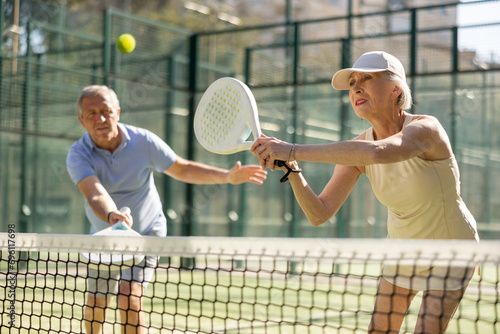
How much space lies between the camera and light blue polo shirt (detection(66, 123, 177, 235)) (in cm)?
379

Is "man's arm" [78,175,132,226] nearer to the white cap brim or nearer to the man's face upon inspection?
the man's face

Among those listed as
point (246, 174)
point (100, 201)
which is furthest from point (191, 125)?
point (100, 201)

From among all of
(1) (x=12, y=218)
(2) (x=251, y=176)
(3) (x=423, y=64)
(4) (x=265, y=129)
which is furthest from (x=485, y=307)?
(1) (x=12, y=218)

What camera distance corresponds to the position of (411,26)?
8516 millimetres

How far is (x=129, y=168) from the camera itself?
3.81 metres

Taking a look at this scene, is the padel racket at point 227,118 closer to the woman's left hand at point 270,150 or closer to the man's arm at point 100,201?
the woman's left hand at point 270,150

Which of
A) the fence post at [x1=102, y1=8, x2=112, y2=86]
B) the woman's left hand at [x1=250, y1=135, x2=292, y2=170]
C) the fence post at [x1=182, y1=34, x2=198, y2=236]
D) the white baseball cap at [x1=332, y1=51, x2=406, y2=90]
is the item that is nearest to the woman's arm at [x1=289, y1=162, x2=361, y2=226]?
the woman's left hand at [x1=250, y1=135, x2=292, y2=170]

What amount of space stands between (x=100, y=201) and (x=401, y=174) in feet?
4.62

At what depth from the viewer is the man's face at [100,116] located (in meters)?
3.70

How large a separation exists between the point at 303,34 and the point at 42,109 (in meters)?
3.21

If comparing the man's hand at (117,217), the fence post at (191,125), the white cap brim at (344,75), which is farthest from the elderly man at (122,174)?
the fence post at (191,125)

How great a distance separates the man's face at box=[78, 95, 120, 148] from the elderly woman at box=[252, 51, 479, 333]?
45.5 inches

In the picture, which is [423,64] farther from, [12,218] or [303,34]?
[12,218]

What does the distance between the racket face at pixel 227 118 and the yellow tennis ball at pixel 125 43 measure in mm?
5501
